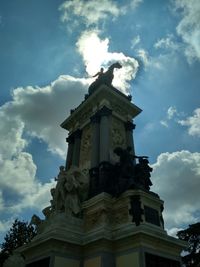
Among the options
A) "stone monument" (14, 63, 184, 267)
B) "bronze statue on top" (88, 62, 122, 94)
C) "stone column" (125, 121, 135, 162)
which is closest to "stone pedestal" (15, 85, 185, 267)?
"stone monument" (14, 63, 184, 267)

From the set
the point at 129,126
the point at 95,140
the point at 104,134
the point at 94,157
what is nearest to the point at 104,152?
the point at 94,157

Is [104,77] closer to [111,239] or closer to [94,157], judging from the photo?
[94,157]

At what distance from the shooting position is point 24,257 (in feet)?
40.0

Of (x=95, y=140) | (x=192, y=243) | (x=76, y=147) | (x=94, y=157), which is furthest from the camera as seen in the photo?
(x=192, y=243)

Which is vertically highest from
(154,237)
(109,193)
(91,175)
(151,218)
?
(91,175)

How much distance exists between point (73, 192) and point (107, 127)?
4.24 metres

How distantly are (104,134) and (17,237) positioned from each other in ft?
43.8

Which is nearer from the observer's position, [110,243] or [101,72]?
[110,243]

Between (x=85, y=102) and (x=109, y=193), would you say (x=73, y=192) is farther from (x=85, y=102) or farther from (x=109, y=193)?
(x=85, y=102)

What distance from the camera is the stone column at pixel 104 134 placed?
47.2 ft

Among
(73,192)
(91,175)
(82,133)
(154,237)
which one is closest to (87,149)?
(82,133)

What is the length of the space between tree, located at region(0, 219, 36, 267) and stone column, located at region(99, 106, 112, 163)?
35.3 feet

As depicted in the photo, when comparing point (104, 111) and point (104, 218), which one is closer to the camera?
point (104, 218)

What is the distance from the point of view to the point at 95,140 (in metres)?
15.5
